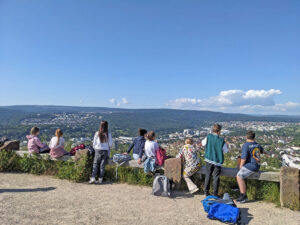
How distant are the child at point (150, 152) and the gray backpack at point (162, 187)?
21.3 inches

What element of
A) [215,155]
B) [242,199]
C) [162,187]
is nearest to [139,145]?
[162,187]

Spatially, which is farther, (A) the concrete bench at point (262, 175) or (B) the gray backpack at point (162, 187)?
(B) the gray backpack at point (162, 187)

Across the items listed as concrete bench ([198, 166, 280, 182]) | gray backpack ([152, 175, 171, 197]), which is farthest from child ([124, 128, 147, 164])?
concrete bench ([198, 166, 280, 182])

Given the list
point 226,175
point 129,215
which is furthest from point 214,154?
point 129,215

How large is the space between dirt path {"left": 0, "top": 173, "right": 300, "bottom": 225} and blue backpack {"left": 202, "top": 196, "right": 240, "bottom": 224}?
13cm

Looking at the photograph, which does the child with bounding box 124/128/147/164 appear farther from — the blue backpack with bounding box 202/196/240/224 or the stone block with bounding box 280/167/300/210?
the stone block with bounding box 280/167/300/210

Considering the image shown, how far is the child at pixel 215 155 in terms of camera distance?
198 inches

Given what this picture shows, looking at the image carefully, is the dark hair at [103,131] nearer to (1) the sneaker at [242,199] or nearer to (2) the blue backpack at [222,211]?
(2) the blue backpack at [222,211]

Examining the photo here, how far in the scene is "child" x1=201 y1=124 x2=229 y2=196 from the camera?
502cm

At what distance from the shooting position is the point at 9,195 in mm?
4762

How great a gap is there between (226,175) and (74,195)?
3.73 m

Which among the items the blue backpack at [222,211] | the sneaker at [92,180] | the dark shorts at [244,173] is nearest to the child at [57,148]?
the sneaker at [92,180]

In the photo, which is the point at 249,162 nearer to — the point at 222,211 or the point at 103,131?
the point at 222,211

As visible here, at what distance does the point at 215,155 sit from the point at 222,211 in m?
1.40
